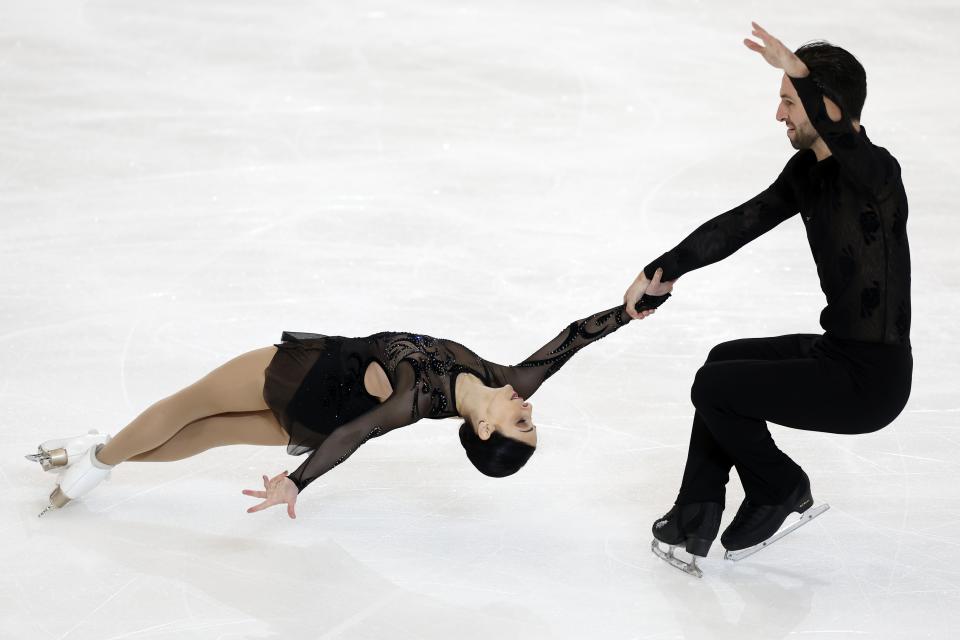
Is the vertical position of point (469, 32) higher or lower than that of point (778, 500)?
higher

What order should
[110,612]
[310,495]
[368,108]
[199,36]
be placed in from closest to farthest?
[110,612]
[310,495]
[368,108]
[199,36]

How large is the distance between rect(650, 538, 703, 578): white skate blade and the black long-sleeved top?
0.83 m

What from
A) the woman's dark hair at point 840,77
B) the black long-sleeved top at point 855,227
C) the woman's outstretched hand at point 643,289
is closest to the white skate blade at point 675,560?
the woman's outstretched hand at point 643,289

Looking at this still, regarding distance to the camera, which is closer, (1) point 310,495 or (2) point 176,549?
(2) point 176,549

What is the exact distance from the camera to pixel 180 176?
725cm

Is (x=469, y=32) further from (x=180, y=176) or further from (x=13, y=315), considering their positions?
(x=13, y=315)


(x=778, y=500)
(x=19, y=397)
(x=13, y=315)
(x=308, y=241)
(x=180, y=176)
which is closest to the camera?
(x=778, y=500)

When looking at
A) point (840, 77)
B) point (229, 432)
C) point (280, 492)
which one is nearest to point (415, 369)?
point (280, 492)

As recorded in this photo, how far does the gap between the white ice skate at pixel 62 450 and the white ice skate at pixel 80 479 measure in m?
0.08

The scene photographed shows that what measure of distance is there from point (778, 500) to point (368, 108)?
4942 mm

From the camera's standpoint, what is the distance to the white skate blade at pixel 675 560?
3.87 meters

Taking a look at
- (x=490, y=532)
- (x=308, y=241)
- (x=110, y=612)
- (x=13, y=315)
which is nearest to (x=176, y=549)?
(x=110, y=612)

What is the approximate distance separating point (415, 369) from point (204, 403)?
2.41 feet

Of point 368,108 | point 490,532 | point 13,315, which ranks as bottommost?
point 490,532
